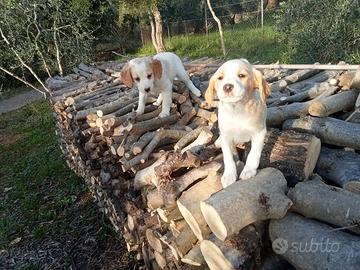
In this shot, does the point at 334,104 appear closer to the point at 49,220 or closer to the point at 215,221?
the point at 215,221

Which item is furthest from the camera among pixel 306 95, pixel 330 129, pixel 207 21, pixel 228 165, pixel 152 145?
pixel 207 21

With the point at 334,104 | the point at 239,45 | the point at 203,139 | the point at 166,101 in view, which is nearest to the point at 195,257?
the point at 203,139

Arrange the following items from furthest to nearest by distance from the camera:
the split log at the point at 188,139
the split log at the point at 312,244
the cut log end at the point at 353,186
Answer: the split log at the point at 188,139 < the cut log end at the point at 353,186 < the split log at the point at 312,244

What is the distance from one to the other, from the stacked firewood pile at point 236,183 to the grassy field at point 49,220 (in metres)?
0.41

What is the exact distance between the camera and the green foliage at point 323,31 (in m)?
10.5

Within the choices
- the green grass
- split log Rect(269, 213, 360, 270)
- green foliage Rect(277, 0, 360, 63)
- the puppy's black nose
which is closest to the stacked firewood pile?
split log Rect(269, 213, 360, 270)

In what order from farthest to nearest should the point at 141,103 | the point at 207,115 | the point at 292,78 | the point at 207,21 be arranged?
1. the point at 207,21
2. the point at 292,78
3. the point at 141,103
4. the point at 207,115

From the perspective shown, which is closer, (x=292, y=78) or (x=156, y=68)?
(x=156, y=68)

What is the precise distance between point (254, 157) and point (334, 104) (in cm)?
141

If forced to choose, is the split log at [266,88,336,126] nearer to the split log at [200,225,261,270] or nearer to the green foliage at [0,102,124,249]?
the split log at [200,225,261,270]

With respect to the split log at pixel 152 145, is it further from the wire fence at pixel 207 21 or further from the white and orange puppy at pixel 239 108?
the wire fence at pixel 207 21

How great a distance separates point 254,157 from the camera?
317 centimetres

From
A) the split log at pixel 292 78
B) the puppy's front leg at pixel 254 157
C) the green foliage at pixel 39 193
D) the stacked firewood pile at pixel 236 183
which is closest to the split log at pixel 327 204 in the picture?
the stacked firewood pile at pixel 236 183

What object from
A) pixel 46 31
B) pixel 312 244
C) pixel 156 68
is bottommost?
pixel 312 244
